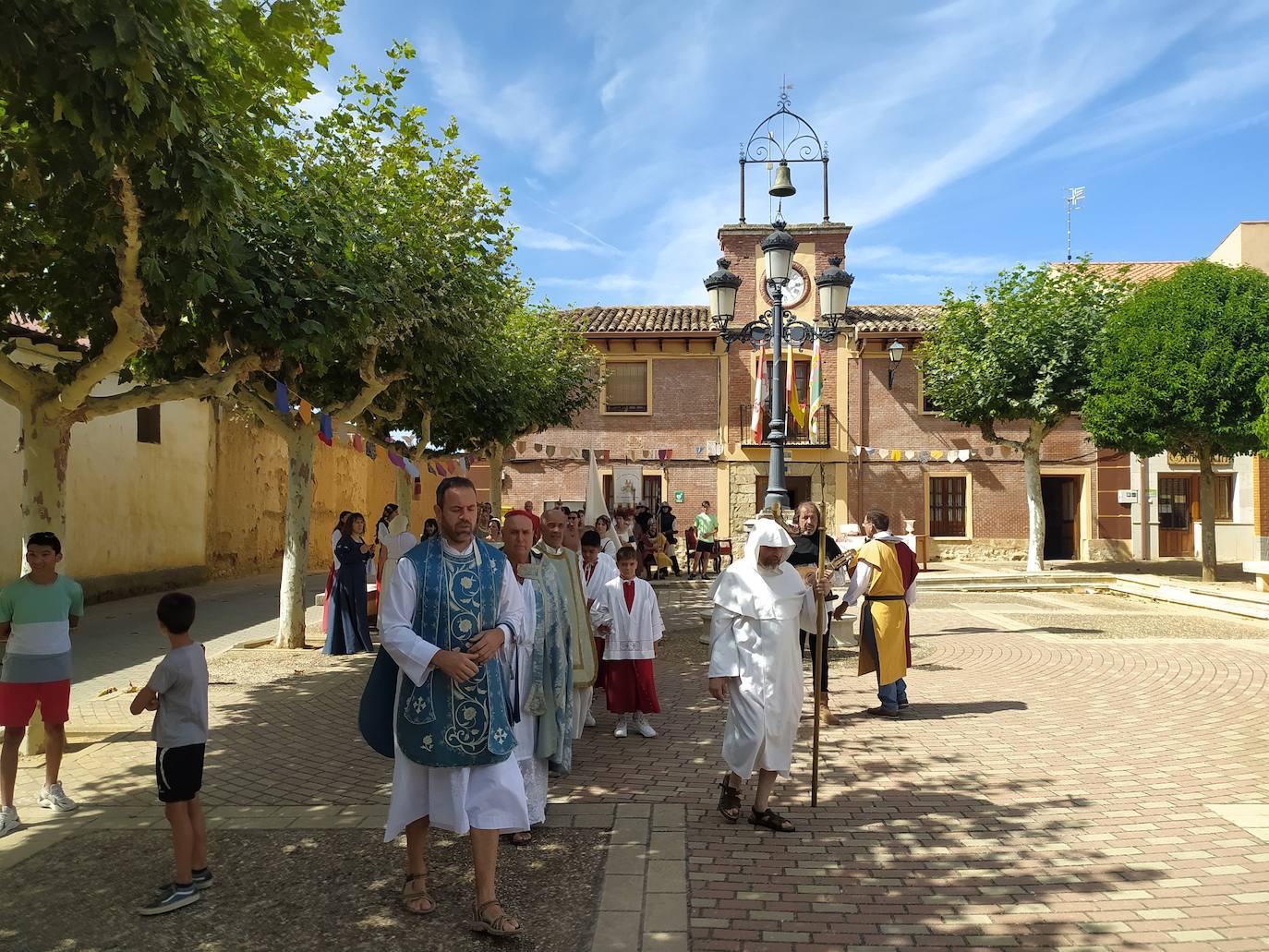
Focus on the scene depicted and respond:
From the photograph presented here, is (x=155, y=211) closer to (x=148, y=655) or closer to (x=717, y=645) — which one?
(x=717, y=645)

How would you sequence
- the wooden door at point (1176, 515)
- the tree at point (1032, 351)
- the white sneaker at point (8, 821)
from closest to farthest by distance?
the white sneaker at point (8, 821), the tree at point (1032, 351), the wooden door at point (1176, 515)

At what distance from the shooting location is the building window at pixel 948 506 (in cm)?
2556

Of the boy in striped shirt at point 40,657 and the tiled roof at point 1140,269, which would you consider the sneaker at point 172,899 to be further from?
the tiled roof at point 1140,269

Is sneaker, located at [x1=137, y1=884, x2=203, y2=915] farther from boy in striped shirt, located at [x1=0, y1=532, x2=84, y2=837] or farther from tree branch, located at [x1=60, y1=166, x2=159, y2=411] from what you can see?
tree branch, located at [x1=60, y1=166, x2=159, y2=411]

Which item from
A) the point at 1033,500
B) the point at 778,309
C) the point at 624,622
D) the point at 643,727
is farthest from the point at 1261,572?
the point at 624,622

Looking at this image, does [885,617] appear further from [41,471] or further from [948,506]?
[948,506]

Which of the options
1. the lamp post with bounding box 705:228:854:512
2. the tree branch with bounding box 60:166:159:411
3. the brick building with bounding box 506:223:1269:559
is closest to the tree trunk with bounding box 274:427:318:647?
the tree branch with bounding box 60:166:159:411

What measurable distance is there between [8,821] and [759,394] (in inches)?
709

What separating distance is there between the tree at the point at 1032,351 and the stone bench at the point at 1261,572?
16.8ft

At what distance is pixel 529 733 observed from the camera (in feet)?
15.2

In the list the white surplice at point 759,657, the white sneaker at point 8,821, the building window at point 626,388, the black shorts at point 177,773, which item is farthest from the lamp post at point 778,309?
the building window at point 626,388

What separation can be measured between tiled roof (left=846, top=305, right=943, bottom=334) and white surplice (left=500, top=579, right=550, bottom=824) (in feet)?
69.8

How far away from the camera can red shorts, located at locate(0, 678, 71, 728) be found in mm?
4910

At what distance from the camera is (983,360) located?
20.8 meters
